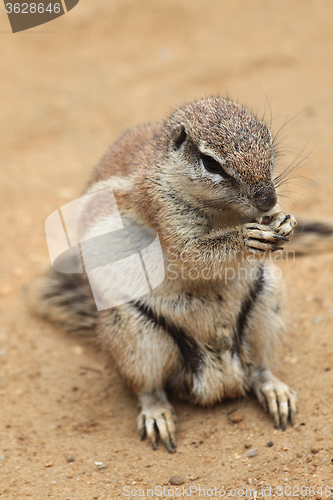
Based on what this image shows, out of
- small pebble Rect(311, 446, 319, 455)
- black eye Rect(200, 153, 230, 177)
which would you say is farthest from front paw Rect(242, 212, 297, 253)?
small pebble Rect(311, 446, 319, 455)

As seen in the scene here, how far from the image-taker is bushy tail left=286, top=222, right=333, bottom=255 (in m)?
4.03

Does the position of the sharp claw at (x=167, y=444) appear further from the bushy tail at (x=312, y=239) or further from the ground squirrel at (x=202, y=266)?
the bushy tail at (x=312, y=239)

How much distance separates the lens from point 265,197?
2928 millimetres

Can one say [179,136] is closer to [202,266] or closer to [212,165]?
[212,165]

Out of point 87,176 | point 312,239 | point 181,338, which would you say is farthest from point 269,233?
point 87,176

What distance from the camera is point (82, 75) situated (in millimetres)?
9016

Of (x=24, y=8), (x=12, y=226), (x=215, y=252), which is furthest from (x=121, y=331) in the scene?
(x=24, y=8)

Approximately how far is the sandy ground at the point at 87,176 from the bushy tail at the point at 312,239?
66 cm

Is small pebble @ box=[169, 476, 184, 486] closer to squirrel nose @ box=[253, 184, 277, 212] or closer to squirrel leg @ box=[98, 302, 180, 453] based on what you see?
squirrel leg @ box=[98, 302, 180, 453]

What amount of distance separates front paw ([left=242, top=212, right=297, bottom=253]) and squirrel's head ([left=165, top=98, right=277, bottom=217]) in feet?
0.32


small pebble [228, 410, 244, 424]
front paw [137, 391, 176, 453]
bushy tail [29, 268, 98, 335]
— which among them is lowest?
small pebble [228, 410, 244, 424]

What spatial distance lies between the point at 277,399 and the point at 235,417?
33 centimetres

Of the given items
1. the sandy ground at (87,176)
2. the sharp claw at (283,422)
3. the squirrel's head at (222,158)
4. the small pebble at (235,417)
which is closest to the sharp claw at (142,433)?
the sandy ground at (87,176)

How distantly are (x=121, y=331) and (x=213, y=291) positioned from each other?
27.7 inches
